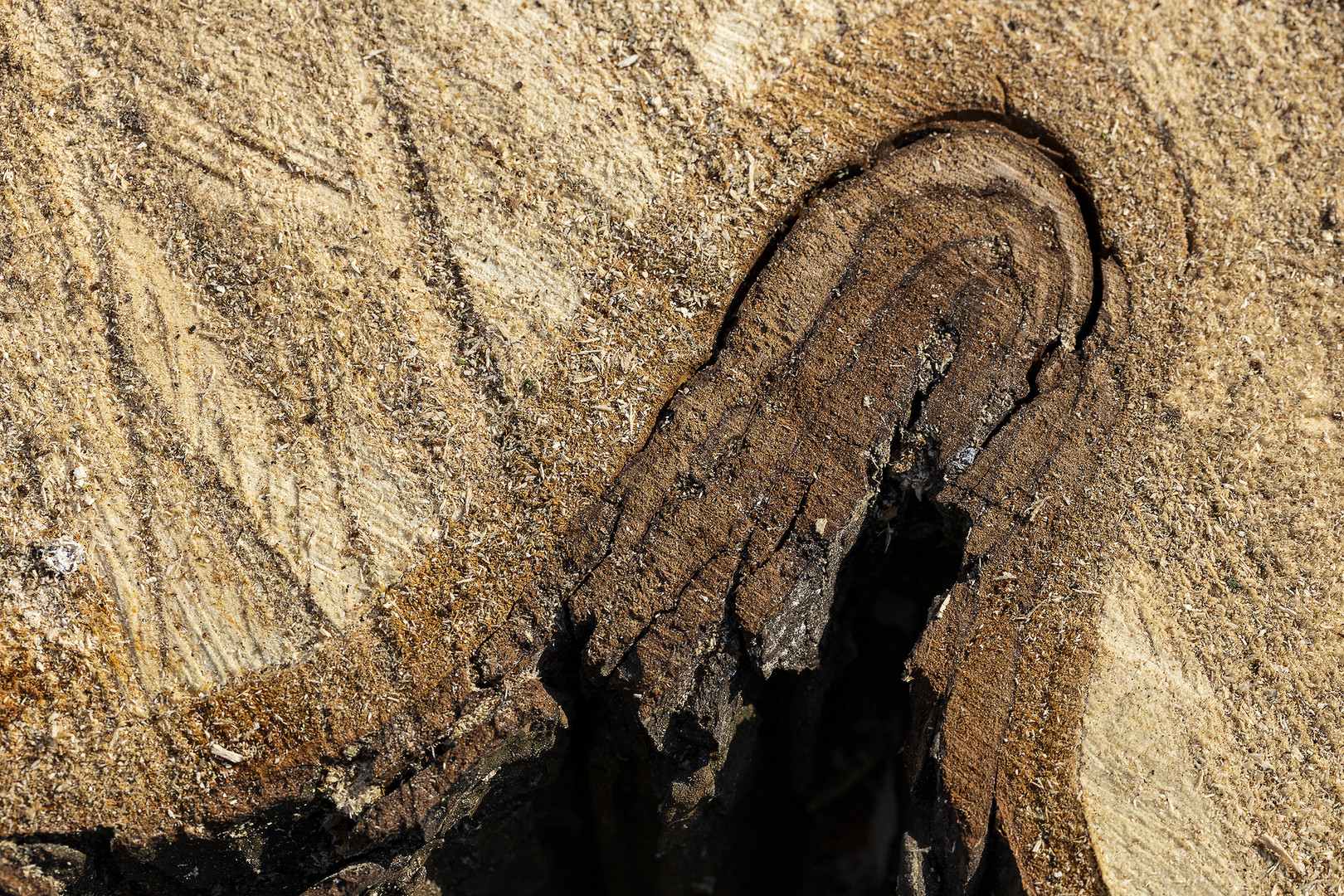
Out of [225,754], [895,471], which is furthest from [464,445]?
[895,471]

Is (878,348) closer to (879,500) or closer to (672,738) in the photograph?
(879,500)

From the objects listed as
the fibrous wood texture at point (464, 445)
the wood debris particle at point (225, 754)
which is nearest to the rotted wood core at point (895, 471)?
the fibrous wood texture at point (464, 445)

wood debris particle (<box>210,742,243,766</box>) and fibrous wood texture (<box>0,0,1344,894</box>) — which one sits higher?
fibrous wood texture (<box>0,0,1344,894</box>)

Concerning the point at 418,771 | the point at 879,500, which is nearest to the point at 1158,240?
the point at 879,500

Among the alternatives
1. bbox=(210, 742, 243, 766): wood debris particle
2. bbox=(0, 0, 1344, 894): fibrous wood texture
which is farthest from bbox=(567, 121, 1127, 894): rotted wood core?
bbox=(210, 742, 243, 766): wood debris particle

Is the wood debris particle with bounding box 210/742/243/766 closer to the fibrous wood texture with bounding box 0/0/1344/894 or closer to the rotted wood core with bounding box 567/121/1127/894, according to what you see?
the fibrous wood texture with bounding box 0/0/1344/894

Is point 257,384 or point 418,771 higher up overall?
point 257,384
